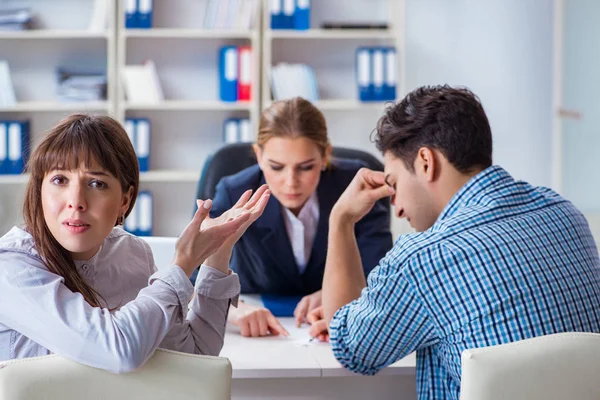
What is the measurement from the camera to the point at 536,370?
1.13 meters

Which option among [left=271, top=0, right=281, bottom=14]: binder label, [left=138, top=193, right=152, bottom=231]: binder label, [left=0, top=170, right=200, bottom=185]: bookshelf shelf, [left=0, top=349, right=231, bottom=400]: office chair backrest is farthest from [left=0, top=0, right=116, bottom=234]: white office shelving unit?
[left=0, top=349, right=231, bottom=400]: office chair backrest

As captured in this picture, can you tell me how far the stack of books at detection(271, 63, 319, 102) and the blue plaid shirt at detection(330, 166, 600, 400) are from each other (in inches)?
113

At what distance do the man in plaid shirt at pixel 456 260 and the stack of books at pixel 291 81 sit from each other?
2.68m

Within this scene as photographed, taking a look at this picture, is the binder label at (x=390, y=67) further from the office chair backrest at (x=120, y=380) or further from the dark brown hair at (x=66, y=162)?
the office chair backrest at (x=120, y=380)

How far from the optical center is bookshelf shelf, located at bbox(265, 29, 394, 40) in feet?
13.8

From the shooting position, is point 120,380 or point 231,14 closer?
point 120,380

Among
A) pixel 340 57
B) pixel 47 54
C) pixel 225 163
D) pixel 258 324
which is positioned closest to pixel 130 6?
pixel 47 54

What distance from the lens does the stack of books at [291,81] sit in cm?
424

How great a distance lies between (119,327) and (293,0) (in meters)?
3.34

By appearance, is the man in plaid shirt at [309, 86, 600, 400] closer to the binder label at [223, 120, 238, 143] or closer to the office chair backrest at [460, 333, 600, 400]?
the office chair backrest at [460, 333, 600, 400]

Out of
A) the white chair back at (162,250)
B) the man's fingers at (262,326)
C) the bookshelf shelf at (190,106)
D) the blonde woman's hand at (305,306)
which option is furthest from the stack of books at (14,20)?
the man's fingers at (262,326)

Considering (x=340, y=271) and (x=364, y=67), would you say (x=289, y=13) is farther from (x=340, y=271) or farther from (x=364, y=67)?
→ (x=340, y=271)

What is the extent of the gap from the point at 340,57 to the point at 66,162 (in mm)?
3411

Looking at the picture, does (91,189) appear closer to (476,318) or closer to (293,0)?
(476,318)
